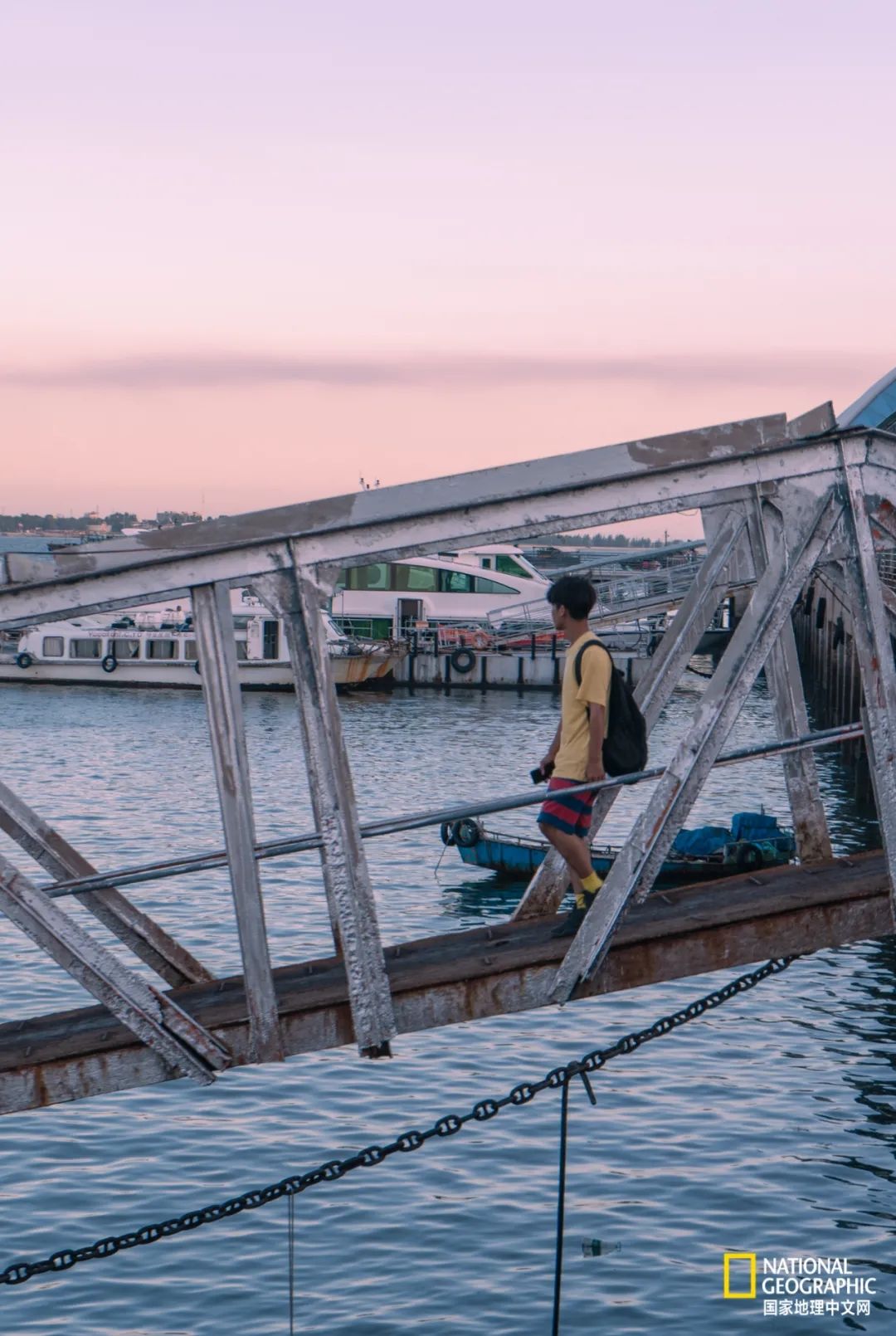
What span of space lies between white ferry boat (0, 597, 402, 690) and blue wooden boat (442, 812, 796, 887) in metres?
39.0

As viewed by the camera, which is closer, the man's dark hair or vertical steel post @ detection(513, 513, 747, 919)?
the man's dark hair

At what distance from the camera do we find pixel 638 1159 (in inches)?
603

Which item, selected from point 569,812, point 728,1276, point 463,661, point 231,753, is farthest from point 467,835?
point 463,661

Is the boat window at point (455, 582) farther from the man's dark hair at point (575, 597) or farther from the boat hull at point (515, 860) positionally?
the man's dark hair at point (575, 597)

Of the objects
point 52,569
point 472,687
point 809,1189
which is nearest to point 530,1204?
point 809,1189

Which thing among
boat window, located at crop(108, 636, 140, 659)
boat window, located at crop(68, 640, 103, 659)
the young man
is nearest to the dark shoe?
the young man

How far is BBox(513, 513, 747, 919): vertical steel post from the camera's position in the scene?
28.9 feet

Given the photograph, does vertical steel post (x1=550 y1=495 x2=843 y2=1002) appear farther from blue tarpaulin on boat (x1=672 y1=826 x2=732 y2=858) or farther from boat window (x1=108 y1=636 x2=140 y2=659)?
boat window (x1=108 y1=636 x2=140 y2=659)

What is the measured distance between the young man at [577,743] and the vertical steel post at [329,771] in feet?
3.65

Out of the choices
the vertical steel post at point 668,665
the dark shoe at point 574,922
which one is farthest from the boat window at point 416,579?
the dark shoe at point 574,922

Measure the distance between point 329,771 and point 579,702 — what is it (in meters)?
1.53

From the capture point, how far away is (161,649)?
242 feet

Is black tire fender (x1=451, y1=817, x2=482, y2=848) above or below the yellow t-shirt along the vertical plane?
below

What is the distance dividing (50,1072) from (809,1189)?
9.25 metres
